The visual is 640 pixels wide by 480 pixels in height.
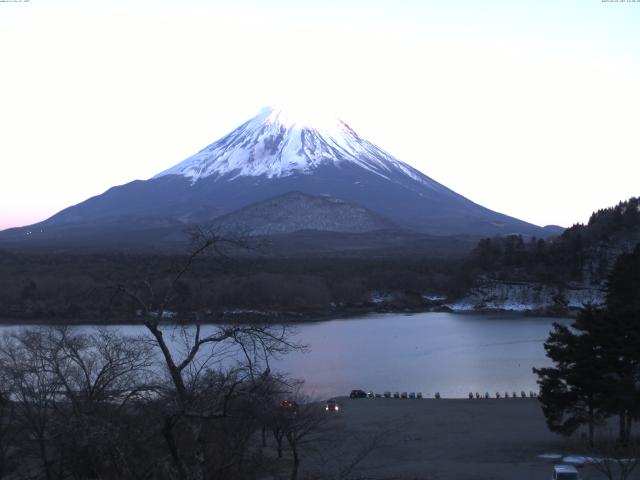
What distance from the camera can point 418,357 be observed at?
2141 cm

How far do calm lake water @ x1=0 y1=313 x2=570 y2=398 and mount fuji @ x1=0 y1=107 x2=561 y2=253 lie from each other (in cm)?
4427

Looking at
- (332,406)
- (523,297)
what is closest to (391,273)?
(523,297)

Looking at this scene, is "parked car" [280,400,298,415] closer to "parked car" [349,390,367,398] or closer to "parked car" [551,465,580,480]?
"parked car" [551,465,580,480]

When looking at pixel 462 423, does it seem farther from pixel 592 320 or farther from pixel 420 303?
pixel 420 303

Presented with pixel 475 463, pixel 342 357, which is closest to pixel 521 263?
pixel 342 357

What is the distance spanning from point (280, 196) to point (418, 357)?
63.5 metres

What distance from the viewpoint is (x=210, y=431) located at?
4879mm

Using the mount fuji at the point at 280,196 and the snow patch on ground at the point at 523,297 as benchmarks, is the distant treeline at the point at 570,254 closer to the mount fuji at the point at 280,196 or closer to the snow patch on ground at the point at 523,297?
the snow patch on ground at the point at 523,297

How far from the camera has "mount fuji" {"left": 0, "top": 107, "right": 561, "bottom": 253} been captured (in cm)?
8044

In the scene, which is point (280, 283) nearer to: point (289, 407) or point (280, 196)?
point (289, 407)

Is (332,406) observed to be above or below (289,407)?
below

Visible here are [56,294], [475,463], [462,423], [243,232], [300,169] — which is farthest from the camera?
[300,169]

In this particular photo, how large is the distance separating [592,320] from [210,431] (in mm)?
6808

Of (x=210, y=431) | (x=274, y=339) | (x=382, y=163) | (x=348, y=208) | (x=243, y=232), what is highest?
(x=382, y=163)
